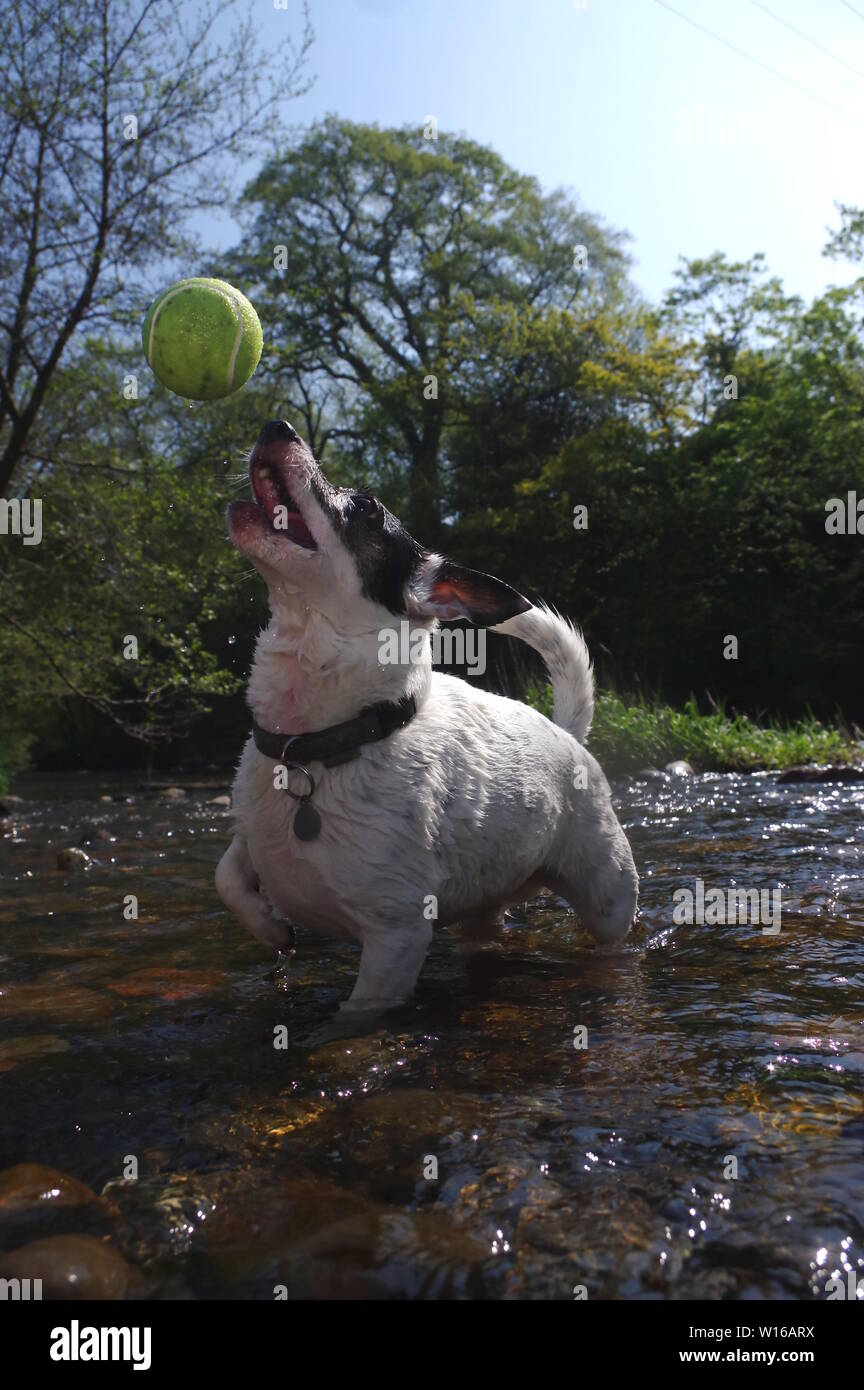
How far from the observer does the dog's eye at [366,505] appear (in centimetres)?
382

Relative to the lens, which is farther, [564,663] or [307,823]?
[564,663]

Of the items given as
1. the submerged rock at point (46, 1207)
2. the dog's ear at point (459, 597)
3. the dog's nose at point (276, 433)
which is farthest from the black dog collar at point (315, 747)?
the submerged rock at point (46, 1207)

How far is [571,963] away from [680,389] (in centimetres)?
2371

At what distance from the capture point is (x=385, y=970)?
11.6 ft

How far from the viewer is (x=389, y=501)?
30625 mm

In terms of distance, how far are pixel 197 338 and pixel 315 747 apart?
174 cm

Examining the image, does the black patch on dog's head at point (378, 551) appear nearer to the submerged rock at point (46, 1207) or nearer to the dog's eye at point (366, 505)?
the dog's eye at point (366, 505)

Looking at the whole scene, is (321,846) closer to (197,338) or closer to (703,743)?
(197,338)

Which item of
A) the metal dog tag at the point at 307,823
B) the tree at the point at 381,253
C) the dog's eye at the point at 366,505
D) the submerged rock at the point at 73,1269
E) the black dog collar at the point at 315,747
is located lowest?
the submerged rock at the point at 73,1269

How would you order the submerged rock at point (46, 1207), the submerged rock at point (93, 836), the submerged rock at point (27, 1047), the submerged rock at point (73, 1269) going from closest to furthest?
1. the submerged rock at point (73, 1269)
2. the submerged rock at point (46, 1207)
3. the submerged rock at point (27, 1047)
4. the submerged rock at point (93, 836)

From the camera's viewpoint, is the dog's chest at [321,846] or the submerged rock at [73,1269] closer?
the submerged rock at [73,1269]

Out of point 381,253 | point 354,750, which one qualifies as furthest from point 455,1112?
point 381,253

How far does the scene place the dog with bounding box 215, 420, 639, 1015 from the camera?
11.7 feet
